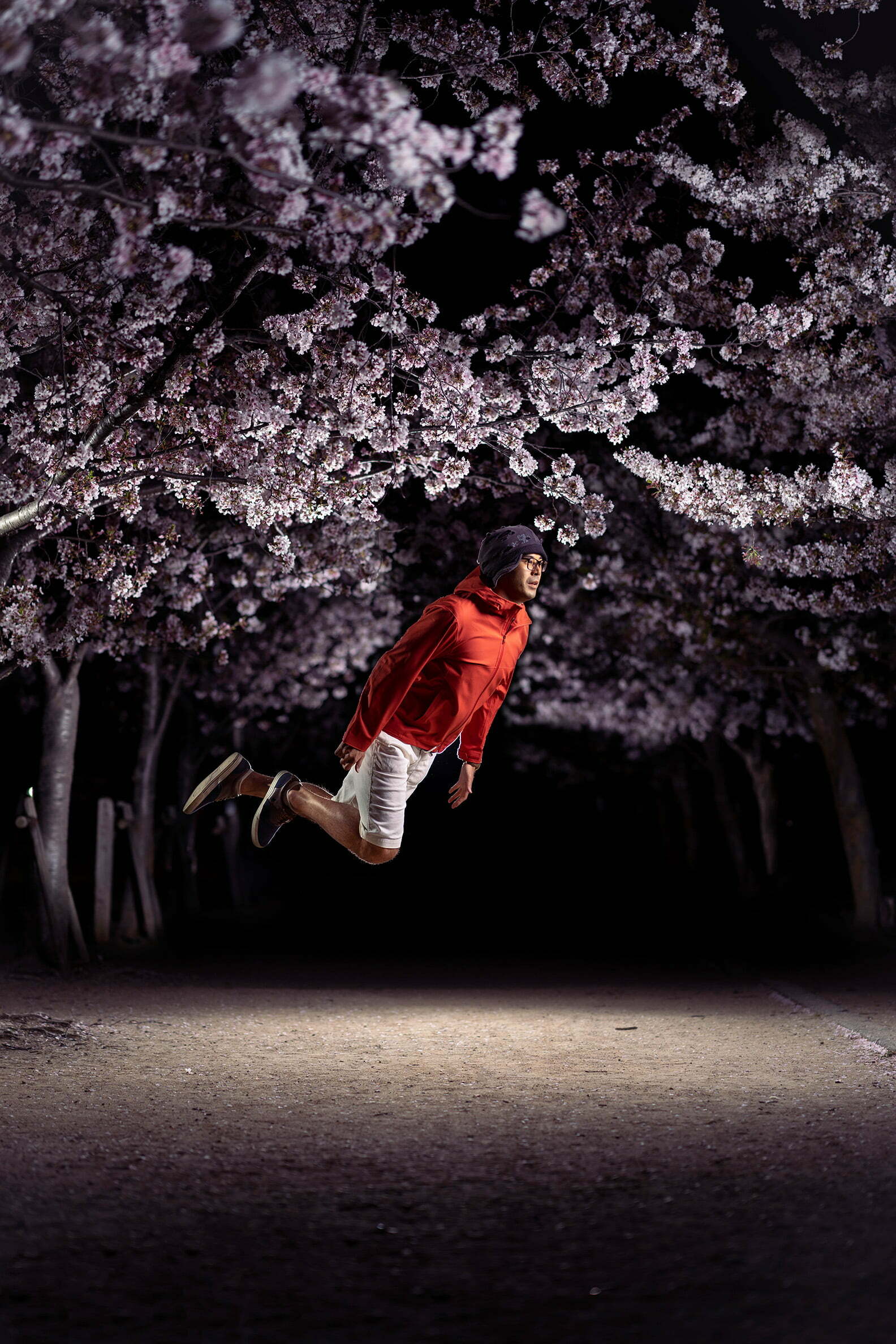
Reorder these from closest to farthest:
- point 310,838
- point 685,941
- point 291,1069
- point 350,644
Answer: point 291,1069, point 685,941, point 350,644, point 310,838

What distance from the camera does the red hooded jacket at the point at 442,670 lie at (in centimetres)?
796

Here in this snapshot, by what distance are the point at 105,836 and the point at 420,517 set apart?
5662 millimetres

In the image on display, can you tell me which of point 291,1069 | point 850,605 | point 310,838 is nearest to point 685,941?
point 850,605

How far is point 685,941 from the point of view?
19031mm

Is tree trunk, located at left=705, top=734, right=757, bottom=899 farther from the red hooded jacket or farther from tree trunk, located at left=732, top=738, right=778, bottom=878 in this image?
the red hooded jacket

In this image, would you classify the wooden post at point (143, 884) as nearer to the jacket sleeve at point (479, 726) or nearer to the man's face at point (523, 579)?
the jacket sleeve at point (479, 726)

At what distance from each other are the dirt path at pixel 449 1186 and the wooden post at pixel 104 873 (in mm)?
6916

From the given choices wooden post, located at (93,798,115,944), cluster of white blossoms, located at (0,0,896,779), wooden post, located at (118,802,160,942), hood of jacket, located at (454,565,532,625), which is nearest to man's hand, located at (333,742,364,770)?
hood of jacket, located at (454,565,532,625)

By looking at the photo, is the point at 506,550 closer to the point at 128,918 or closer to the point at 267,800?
the point at 267,800

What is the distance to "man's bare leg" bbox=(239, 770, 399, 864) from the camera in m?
8.24

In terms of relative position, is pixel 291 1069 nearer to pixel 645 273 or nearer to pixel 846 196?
pixel 645 273

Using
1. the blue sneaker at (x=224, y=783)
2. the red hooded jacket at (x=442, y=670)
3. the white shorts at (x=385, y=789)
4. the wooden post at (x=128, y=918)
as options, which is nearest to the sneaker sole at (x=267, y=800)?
the blue sneaker at (x=224, y=783)

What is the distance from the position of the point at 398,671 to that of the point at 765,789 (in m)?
22.1

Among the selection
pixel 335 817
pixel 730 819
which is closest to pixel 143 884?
pixel 335 817
